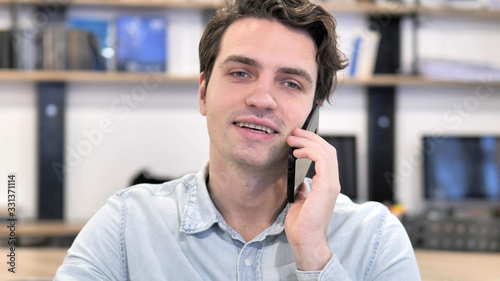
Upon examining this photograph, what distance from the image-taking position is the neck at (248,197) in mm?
1310

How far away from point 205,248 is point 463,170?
2.25 metres

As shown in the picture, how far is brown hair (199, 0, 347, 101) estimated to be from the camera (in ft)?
4.37

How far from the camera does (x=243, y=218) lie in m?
1.32

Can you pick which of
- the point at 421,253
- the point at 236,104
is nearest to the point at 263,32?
the point at 236,104

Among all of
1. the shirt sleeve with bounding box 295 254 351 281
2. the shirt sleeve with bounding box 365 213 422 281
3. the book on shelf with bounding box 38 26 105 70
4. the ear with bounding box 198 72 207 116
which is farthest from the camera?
the book on shelf with bounding box 38 26 105 70

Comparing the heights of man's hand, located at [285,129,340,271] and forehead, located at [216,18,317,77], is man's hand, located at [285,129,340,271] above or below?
below

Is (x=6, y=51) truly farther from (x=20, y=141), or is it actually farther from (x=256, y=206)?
(x=256, y=206)

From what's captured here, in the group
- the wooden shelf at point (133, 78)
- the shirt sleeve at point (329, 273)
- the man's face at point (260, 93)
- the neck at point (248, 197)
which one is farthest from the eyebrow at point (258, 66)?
the wooden shelf at point (133, 78)

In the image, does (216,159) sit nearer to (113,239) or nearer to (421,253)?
(113,239)

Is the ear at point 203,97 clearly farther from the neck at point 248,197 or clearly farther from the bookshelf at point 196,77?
the bookshelf at point 196,77

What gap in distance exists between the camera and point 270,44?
1.30m

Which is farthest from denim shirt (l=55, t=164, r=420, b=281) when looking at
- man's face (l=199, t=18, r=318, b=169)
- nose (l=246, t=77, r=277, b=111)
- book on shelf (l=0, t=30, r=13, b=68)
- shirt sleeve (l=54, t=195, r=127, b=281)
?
book on shelf (l=0, t=30, r=13, b=68)

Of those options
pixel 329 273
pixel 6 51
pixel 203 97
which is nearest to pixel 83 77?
pixel 6 51

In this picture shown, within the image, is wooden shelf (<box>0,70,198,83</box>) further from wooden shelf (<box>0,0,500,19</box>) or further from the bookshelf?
wooden shelf (<box>0,0,500,19</box>)
